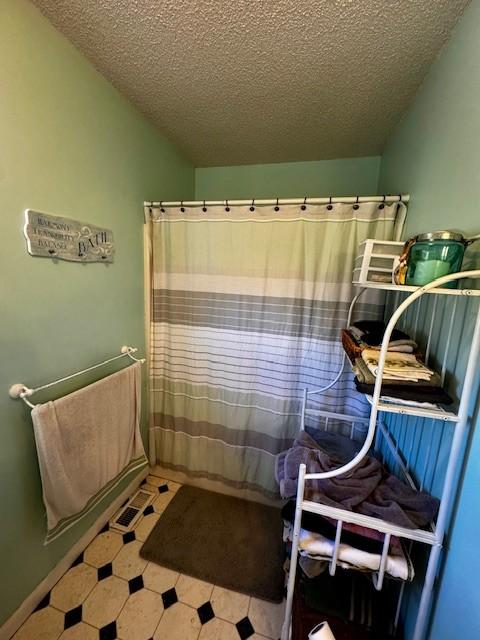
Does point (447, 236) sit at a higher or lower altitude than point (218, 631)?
higher

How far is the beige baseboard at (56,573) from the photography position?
3.62ft

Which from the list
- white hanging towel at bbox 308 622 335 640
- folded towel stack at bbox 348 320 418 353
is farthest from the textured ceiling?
white hanging towel at bbox 308 622 335 640

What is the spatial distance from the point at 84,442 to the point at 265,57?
1.92 m

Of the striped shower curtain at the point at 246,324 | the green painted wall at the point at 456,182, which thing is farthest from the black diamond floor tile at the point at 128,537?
the green painted wall at the point at 456,182

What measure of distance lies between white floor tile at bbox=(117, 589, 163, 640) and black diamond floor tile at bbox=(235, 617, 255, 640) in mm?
365

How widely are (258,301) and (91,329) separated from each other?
0.94 meters

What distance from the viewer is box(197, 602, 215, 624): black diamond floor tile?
1.20 m

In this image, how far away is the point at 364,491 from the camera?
926 millimetres

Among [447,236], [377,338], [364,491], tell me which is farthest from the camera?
[377,338]

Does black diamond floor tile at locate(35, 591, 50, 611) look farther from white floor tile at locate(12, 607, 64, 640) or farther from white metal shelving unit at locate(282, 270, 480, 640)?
white metal shelving unit at locate(282, 270, 480, 640)

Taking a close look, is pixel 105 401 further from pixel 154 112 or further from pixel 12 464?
pixel 154 112

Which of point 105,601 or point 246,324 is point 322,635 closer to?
point 105,601

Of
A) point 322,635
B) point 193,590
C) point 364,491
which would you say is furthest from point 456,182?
point 193,590

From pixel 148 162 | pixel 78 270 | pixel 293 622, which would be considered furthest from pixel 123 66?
pixel 293 622
